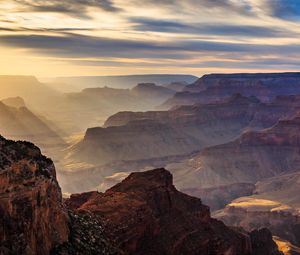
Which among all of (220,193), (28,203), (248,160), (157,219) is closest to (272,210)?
(220,193)

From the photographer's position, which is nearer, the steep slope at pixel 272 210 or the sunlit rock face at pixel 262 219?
the sunlit rock face at pixel 262 219

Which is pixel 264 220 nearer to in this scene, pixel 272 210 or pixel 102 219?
pixel 272 210

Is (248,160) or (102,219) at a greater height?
(102,219)

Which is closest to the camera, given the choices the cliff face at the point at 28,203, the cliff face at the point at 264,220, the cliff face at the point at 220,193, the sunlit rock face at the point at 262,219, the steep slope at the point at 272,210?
the cliff face at the point at 28,203

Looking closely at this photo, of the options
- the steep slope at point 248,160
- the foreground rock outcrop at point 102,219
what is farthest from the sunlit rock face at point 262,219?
the foreground rock outcrop at point 102,219

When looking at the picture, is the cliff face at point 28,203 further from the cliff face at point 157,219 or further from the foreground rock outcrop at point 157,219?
the cliff face at point 157,219

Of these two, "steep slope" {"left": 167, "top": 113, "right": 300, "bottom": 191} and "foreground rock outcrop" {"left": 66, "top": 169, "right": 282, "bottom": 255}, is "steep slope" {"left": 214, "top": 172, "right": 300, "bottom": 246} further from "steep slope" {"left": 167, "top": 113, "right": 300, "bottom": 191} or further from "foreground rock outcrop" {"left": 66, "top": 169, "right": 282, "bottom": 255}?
"foreground rock outcrop" {"left": 66, "top": 169, "right": 282, "bottom": 255}

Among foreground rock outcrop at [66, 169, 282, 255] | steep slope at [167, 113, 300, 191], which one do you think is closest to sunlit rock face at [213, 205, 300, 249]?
steep slope at [167, 113, 300, 191]
